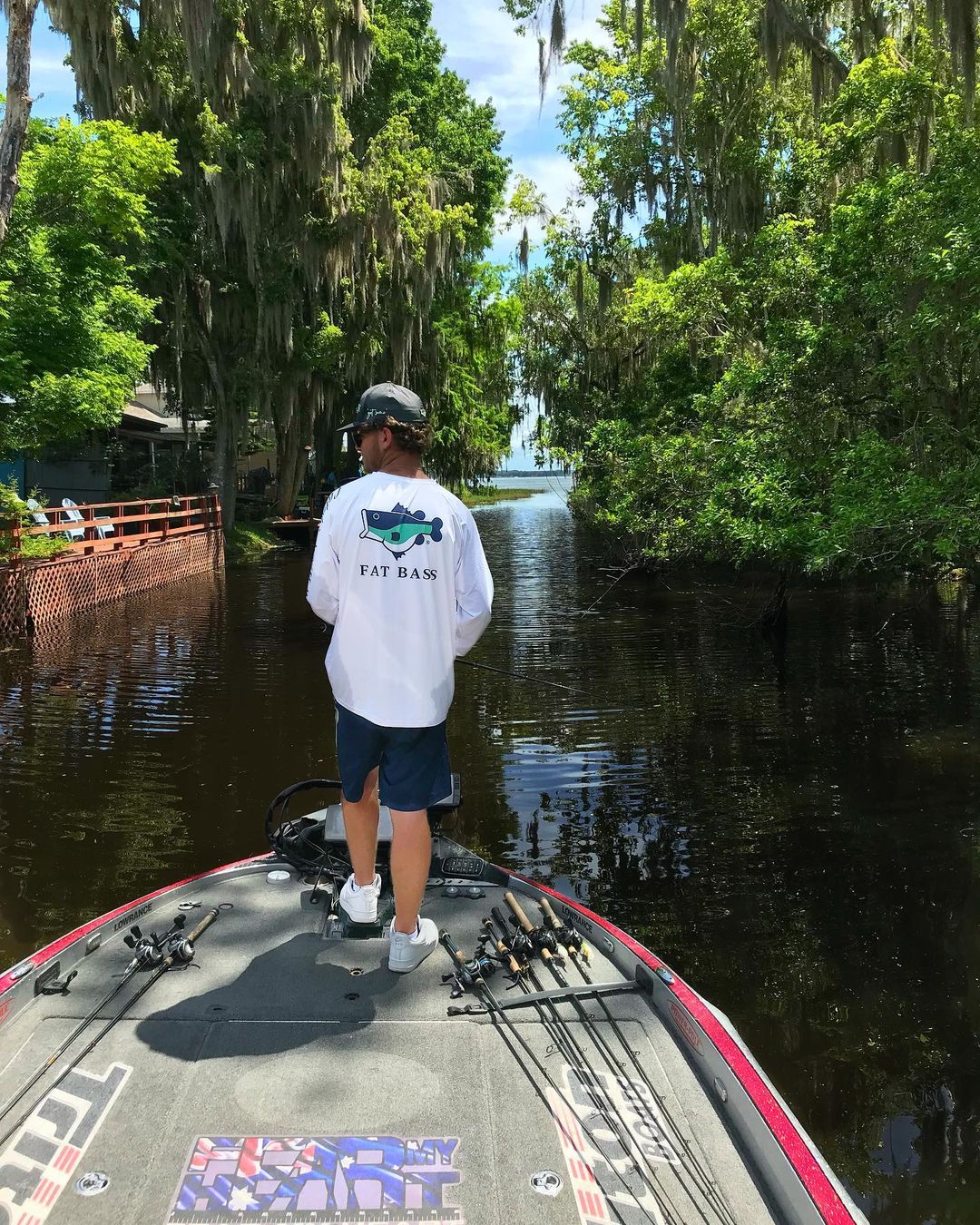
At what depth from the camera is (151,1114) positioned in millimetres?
2406

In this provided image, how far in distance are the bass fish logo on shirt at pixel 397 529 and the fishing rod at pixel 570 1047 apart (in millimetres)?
1376

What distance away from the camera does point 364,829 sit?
3469 mm

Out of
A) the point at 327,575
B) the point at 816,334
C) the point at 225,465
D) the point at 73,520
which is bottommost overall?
the point at 327,575

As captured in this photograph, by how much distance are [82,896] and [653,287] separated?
12.4 metres

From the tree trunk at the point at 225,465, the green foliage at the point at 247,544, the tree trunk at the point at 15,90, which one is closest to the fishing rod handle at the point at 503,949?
the tree trunk at the point at 15,90

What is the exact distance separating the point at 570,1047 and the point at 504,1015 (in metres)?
0.24

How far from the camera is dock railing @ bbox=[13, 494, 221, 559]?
16.3 metres

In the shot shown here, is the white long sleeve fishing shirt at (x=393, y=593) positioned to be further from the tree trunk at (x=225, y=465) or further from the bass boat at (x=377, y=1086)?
the tree trunk at (x=225, y=465)

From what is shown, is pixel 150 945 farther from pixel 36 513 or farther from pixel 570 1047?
pixel 36 513

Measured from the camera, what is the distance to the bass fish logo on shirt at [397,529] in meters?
3.24

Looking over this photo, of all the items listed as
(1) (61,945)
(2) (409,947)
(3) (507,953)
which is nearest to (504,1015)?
(3) (507,953)

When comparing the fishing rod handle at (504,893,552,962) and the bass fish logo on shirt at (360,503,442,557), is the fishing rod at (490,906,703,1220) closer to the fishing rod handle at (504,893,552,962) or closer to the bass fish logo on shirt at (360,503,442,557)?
the fishing rod handle at (504,893,552,962)

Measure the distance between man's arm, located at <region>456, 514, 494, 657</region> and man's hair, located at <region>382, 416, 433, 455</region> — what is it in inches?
12.5

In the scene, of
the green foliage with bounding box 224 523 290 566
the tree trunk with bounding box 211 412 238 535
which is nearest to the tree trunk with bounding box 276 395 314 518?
the tree trunk with bounding box 211 412 238 535
